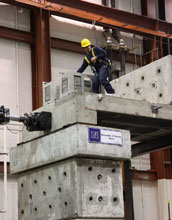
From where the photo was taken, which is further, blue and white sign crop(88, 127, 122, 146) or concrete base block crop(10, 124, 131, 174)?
blue and white sign crop(88, 127, 122, 146)

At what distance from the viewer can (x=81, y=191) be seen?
9805mm

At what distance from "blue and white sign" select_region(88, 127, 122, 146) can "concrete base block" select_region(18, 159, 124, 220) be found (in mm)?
451

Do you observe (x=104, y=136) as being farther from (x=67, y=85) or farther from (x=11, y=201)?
(x=11, y=201)

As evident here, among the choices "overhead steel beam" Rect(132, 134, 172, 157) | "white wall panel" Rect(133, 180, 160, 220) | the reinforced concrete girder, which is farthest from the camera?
"white wall panel" Rect(133, 180, 160, 220)

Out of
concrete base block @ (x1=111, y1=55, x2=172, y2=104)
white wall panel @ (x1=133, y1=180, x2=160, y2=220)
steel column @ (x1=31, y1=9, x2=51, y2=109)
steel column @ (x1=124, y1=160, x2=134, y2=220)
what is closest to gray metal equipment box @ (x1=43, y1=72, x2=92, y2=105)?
concrete base block @ (x1=111, y1=55, x2=172, y2=104)

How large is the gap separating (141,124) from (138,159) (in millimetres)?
13537

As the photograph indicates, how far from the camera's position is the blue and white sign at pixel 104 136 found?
10047 millimetres

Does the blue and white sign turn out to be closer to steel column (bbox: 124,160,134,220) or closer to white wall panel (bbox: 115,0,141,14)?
steel column (bbox: 124,160,134,220)

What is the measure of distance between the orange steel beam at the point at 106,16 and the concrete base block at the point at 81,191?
44.6ft

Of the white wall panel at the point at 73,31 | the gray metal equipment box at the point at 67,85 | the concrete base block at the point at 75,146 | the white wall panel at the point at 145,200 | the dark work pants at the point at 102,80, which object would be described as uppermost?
the white wall panel at the point at 73,31

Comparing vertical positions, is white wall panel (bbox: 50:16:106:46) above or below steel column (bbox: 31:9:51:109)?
above

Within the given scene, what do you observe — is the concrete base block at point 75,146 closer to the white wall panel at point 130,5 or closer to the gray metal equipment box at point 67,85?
the gray metal equipment box at point 67,85

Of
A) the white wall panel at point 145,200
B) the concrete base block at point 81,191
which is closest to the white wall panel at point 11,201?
the white wall panel at point 145,200

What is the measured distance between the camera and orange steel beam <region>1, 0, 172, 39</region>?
76.5ft
